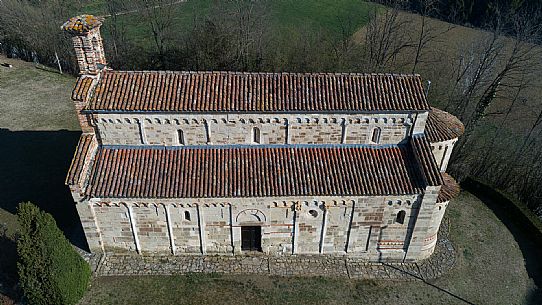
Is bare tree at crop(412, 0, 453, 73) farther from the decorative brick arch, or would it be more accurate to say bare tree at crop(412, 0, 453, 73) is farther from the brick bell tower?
the brick bell tower

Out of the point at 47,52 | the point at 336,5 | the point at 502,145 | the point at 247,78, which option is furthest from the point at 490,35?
the point at 47,52

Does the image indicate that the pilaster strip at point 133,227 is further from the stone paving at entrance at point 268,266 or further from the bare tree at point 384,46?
the bare tree at point 384,46

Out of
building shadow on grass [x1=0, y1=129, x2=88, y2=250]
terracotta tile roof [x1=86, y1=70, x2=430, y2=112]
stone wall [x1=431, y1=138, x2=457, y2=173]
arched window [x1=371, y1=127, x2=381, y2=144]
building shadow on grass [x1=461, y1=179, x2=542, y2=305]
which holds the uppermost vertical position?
terracotta tile roof [x1=86, y1=70, x2=430, y2=112]

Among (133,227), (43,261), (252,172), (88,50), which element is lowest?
(133,227)

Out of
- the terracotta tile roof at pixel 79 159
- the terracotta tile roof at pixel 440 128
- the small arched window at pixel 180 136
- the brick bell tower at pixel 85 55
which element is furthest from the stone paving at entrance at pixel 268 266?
the brick bell tower at pixel 85 55

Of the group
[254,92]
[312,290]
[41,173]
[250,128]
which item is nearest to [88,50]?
[254,92]

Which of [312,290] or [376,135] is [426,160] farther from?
[312,290]

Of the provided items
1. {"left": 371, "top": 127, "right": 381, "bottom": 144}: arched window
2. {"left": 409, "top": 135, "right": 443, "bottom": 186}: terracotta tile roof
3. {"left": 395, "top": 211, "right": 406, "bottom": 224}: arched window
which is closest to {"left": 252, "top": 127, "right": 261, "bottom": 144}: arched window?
{"left": 371, "top": 127, "right": 381, "bottom": 144}: arched window
